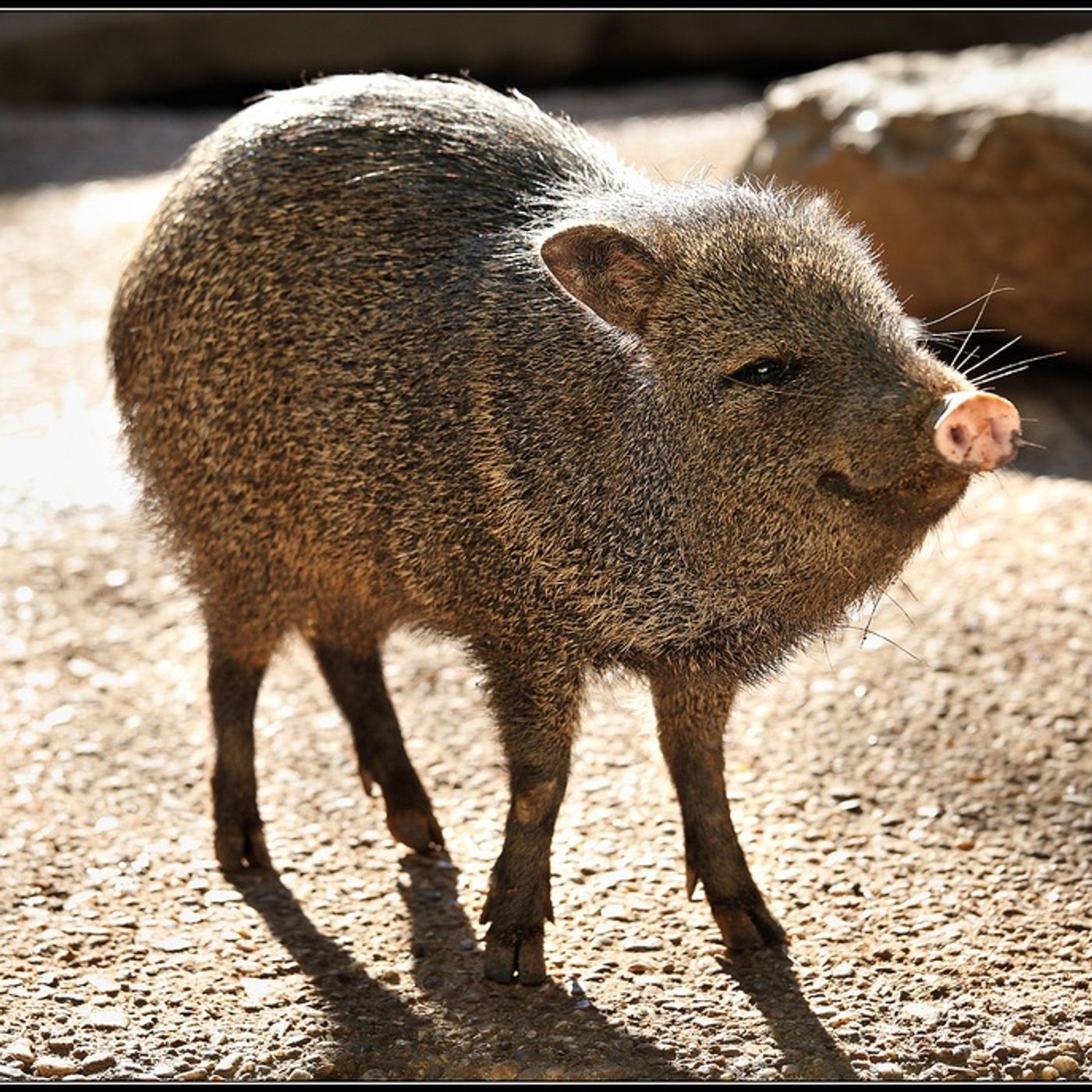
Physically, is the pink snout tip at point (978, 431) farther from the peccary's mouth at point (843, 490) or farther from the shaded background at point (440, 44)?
the shaded background at point (440, 44)

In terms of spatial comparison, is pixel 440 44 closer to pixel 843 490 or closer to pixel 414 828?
pixel 414 828

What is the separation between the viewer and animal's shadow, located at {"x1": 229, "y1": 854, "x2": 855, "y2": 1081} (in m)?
2.84

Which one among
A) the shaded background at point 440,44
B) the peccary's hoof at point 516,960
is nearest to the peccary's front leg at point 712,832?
the peccary's hoof at point 516,960

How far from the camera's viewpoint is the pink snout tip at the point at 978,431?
2.42 metres

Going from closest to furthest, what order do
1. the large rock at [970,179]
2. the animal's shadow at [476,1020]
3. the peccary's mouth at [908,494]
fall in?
the peccary's mouth at [908,494]
the animal's shadow at [476,1020]
the large rock at [970,179]

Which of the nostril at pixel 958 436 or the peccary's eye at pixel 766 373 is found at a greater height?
the nostril at pixel 958 436

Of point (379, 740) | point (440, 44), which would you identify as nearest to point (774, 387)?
point (379, 740)

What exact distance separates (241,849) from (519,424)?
1.17 metres

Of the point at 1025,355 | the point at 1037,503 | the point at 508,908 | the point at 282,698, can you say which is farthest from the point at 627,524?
the point at 1025,355

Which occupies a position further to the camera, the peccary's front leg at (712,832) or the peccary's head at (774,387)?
the peccary's front leg at (712,832)

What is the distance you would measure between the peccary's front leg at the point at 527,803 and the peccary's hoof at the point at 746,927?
1.08 ft

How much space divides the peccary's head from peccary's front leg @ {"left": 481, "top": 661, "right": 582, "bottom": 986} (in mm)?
381

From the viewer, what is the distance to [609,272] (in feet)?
9.25

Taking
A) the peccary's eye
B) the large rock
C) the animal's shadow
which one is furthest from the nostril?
the large rock
